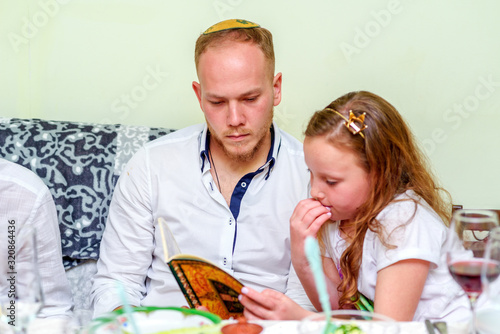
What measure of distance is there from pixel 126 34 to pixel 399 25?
3.87 feet

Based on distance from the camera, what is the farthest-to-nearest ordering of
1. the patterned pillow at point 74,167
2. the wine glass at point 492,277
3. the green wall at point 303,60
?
1. the green wall at point 303,60
2. the patterned pillow at point 74,167
3. the wine glass at point 492,277

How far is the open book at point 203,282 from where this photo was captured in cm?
125

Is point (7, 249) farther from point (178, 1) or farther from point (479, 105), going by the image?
point (479, 105)

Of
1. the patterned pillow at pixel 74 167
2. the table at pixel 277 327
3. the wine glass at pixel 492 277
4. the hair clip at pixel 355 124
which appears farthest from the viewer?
the patterned pillow at pixel 74 167

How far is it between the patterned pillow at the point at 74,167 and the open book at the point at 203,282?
753 mm

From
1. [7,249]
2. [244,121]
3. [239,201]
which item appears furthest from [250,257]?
[7,249]

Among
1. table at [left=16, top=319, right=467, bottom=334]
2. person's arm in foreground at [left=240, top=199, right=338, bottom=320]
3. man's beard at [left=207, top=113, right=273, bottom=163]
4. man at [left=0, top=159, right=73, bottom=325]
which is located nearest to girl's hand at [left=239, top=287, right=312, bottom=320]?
person's arm in foreground at [left=240, top=199, right=338, bottom=320]

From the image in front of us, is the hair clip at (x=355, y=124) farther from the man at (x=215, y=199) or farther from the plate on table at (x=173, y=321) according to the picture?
the plate on table at (x=173, y=321)

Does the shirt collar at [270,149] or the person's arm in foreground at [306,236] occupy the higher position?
the shirt collar at [270,149]

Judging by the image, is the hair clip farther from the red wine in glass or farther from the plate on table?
the plate on table

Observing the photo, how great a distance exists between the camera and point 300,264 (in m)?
1.63

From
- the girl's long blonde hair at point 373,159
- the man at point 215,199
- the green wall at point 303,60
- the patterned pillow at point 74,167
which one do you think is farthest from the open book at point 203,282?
the green wall at point 303,60

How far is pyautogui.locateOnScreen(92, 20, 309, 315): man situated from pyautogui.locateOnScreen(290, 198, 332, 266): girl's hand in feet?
0.93

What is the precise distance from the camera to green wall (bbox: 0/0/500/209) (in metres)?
2.42
